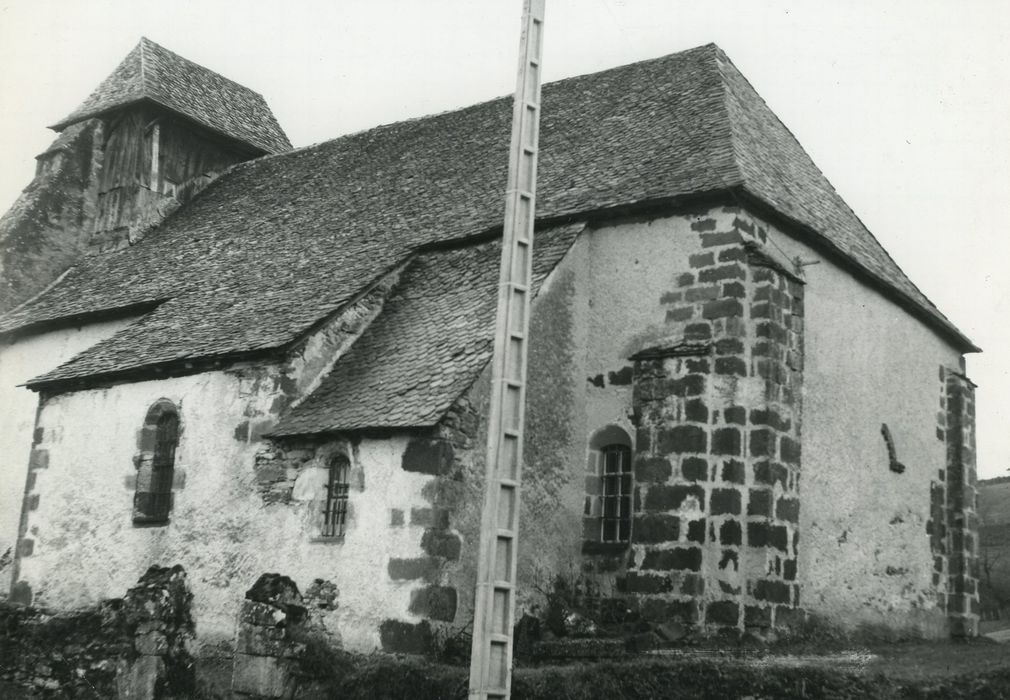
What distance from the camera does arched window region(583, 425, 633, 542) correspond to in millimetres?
15984

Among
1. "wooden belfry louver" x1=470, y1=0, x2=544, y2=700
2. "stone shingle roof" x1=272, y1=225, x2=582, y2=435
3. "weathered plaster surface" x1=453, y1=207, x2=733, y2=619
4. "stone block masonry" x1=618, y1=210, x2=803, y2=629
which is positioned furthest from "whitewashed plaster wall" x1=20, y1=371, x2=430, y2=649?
"wooden belfry louver" x1=470, y1=0, x2=544, y2=700

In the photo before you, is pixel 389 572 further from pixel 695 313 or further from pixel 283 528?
pixel 695 313

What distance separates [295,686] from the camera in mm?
13242

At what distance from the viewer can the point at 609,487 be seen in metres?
16.2

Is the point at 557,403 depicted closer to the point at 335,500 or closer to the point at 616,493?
the point at 616,493

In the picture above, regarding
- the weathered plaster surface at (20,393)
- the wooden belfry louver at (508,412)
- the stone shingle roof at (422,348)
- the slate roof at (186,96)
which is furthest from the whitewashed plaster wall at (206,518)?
the slate roof at (186,96)

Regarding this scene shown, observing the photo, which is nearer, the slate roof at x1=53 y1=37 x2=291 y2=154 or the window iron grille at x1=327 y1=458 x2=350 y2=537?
the window iron grille at x1=327 y1=458 x2=350 y2=537

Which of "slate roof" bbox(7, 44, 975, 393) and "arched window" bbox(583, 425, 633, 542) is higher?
"slate roof" bbox(7, 44, 975, 393)

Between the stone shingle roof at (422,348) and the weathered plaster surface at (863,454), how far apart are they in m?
3.92

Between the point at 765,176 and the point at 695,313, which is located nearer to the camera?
the point at 695,313

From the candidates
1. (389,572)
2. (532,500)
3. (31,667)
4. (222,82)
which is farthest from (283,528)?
(222,82)

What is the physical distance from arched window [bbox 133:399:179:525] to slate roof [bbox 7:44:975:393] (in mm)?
827

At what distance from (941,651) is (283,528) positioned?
880cm

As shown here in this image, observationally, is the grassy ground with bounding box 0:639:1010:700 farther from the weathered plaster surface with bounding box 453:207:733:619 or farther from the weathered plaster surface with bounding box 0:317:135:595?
the weathered plaster surface with bounding box 0:317:135:595
